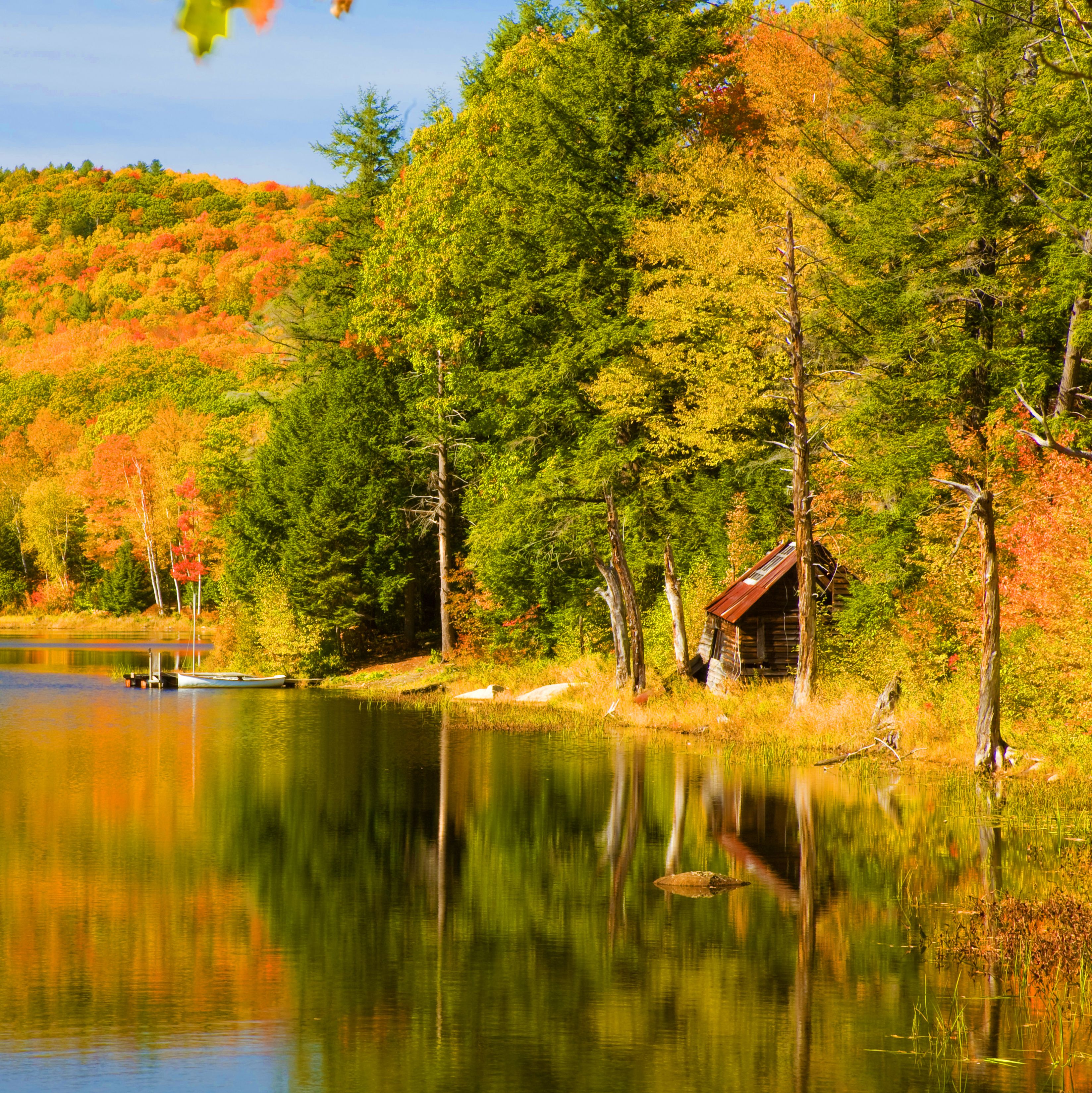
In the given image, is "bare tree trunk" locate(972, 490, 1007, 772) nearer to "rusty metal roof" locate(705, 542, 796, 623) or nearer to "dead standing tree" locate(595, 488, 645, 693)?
"rusty metal roof" locate(705, 542, 796, 623)

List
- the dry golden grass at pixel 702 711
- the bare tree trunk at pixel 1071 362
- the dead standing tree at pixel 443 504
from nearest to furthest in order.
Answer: the dry golden grass at pixel 702 711
the bare tree trunk at pixel 1071 362
the dead standing tree at pixel 443 504

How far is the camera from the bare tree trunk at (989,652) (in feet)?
76.0

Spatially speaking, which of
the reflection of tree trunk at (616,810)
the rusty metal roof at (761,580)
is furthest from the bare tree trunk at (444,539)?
the reflection of tree trunk at (616,810)

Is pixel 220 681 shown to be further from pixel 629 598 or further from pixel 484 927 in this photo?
pixel 484 927

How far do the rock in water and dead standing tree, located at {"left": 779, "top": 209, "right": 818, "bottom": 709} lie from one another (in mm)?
13905

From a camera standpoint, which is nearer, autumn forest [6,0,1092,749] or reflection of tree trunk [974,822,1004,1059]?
reflection of tree trunk [974,822,1004,1059]

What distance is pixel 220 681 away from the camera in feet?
155

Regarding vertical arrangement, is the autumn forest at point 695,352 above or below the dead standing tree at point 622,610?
above

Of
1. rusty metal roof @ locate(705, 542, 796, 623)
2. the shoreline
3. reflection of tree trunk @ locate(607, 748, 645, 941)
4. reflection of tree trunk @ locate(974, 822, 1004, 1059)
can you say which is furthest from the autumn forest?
the shoreline

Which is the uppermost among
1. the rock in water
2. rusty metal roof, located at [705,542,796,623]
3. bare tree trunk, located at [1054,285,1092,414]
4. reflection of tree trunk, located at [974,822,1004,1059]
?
bare tree trunk, located at [1054,285,1092,414]

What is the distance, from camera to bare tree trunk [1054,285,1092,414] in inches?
1091

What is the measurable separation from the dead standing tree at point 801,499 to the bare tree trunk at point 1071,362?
5.73m

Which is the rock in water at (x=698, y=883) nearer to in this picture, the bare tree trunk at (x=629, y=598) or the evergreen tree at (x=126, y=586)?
the bare tree trunk at (x=629, y=598)

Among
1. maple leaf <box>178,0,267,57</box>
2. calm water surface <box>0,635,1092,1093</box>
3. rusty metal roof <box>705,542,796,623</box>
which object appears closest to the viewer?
maple leaf <box>178,0,267,57</box>
